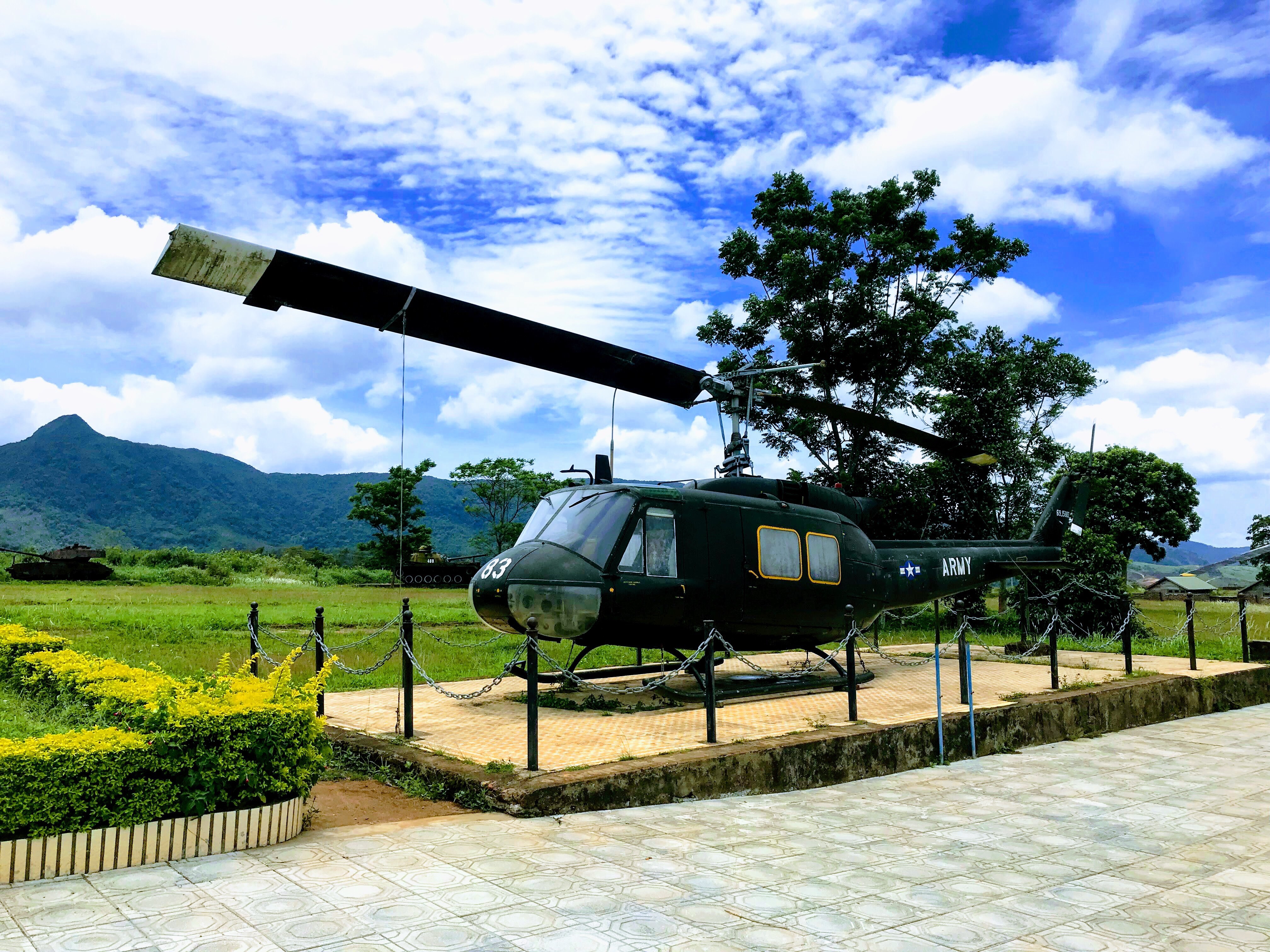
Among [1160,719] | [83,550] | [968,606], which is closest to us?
[1160,719]

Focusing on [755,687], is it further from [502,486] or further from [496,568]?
[502,486]

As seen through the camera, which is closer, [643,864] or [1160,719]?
[643,864]

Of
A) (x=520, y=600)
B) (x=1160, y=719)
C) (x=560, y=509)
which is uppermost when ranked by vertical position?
(x=560, y=509)

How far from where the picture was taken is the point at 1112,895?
473 centimetres

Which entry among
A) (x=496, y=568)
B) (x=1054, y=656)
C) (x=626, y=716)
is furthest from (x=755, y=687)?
(x=1054, y=656)

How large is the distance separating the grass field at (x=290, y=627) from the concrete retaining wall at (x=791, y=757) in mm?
4989

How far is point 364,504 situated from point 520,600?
5175cm

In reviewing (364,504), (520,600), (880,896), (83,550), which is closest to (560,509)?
(520,600)

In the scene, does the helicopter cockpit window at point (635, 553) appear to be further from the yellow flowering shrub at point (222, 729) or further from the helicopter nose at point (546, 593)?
the yellow flowering shrub at point (222, 729)

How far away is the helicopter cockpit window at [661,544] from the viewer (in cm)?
945

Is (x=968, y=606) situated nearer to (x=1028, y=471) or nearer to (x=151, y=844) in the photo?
(x=1028, y=471)

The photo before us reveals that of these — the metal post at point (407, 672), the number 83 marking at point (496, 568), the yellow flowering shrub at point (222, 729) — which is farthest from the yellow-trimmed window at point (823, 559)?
the yellow flowering shrub at point (222, 729)

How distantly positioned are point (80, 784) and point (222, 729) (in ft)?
2.42

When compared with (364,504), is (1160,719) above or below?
below
